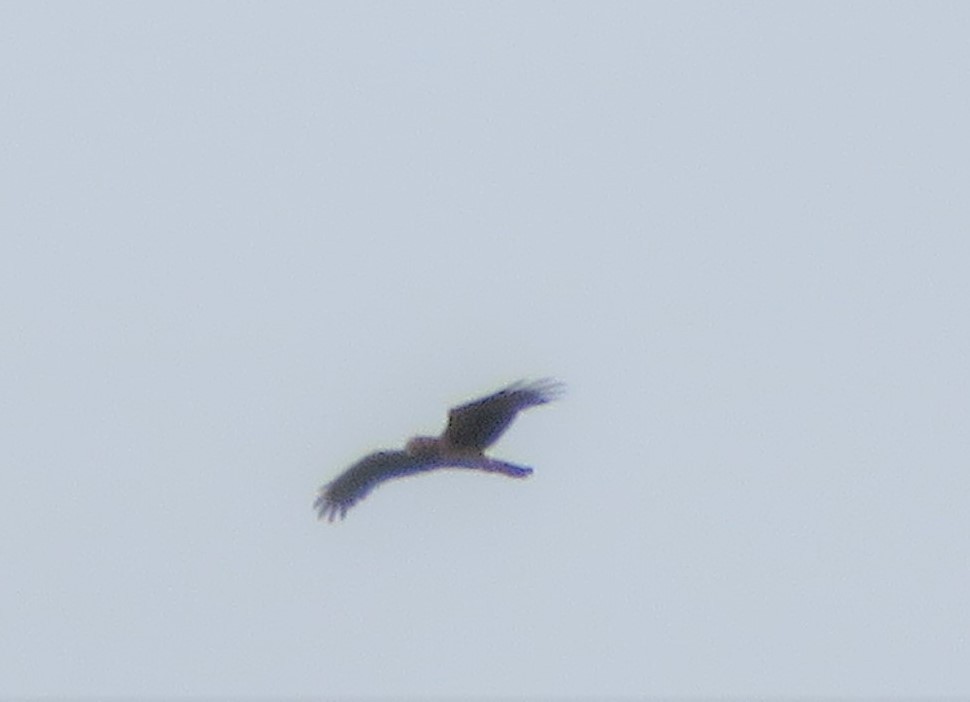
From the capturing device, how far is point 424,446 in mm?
24891

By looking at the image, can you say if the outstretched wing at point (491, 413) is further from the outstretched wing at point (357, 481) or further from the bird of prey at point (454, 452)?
the outstretched wing at point (357, 481)

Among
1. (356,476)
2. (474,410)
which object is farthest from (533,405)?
(356,476)

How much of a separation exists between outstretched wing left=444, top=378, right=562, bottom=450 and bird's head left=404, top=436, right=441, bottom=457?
203 millimetres

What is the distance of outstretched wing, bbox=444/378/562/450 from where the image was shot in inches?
944

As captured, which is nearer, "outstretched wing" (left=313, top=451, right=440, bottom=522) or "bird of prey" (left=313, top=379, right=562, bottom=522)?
"bird of prey" (left=313, top=379, right=562, bottom=522)

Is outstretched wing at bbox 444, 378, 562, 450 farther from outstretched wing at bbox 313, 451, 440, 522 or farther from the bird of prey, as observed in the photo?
outstretched wing at bbox 313, 451, 440, 522

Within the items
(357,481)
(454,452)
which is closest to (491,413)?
(454,452)

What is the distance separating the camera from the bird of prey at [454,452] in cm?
2408

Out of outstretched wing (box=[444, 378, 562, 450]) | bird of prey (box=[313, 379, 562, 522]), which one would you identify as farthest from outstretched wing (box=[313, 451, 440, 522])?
outstretched wing (box=[444, 378, 562, 450])

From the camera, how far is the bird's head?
24812 millimetres

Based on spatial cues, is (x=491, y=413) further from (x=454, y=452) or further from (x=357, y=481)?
(x=357, y=481)

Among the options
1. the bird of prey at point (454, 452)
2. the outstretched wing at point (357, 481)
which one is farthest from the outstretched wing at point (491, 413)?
the outstretched wing at point (357, 481)

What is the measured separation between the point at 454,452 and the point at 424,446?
1.10 ft

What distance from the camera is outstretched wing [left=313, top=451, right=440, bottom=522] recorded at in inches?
1009
